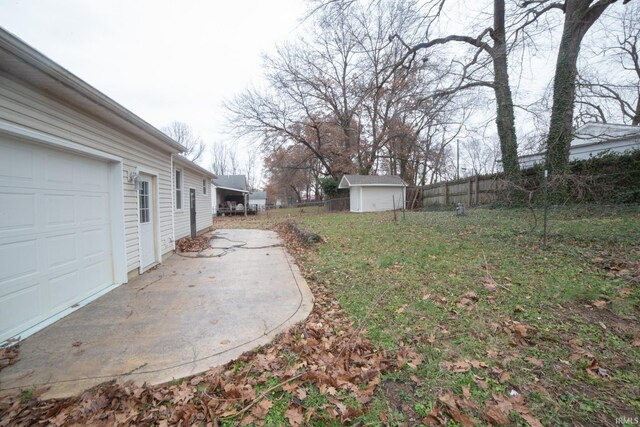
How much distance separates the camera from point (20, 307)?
2.93 meters

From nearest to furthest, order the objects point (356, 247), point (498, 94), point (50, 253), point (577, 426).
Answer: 1. point (577, 426)
2. point (50, 253)
3. point (356, 247)
4. point (498, 94)

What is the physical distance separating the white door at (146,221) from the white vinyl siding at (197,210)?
2218 millimetres

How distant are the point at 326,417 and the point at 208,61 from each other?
1320 cm

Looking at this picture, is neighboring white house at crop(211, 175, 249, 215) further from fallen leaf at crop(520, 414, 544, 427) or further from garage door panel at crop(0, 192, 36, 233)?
fallen leaf at crop(520, 414, 544, 427)

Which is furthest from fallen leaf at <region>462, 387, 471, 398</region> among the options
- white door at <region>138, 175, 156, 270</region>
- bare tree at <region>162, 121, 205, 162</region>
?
bare tree at <region>162, 121, 205, 162</region>

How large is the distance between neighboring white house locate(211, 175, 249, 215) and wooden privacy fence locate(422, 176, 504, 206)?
15767 mm

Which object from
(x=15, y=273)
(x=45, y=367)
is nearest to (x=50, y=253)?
(x=15, y=273)

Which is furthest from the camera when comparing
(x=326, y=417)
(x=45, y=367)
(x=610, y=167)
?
(x=610, y=167)

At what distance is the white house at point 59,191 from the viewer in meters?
2.78

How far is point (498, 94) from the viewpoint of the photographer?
10703mm

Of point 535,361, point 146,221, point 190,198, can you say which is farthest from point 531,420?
point 190,198

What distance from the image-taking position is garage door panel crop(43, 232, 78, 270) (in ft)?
10.8

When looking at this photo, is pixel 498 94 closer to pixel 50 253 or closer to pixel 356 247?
pixel 356 247

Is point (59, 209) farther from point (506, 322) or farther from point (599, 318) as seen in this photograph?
point (599, 318)
